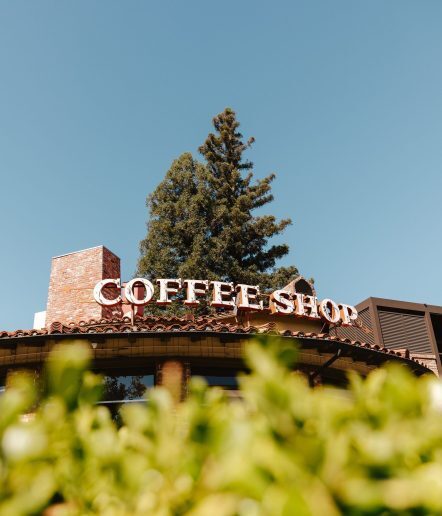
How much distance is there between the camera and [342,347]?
41.4 feet

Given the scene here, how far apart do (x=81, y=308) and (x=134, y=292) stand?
13.0 ft

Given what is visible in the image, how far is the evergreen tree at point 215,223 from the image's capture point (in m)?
29.0

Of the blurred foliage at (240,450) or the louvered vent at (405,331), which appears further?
the louvered vent at (405,331)

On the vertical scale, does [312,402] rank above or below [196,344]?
below

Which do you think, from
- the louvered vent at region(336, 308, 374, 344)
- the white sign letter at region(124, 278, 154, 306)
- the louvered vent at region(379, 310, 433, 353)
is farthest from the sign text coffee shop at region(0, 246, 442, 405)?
the louvered vent at region(336, 308, 374, 344)

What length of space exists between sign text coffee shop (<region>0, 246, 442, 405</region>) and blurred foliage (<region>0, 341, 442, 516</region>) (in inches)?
213

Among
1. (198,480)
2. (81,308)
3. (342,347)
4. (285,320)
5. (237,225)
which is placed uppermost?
(237,225)

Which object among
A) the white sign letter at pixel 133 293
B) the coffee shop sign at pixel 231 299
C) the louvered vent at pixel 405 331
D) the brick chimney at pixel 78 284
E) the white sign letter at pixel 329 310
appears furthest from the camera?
the louvered vent at pixel 405 331

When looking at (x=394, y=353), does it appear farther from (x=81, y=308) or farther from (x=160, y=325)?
(x=81, y=308)

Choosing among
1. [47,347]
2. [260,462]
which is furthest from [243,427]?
[47,347]

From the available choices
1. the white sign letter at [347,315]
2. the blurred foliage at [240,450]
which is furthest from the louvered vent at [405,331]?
the blurred foliage at [240,450]

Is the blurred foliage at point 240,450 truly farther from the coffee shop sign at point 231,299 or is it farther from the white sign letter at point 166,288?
the white sign letter at point 166,288

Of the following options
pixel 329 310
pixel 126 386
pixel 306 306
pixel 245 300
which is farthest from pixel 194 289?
pixel 126 386

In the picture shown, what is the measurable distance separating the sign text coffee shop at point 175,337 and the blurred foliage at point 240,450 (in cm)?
540
